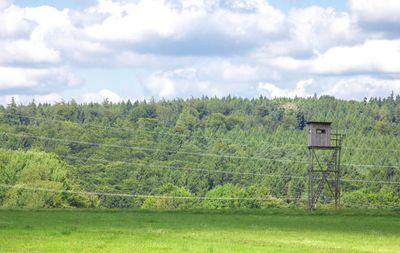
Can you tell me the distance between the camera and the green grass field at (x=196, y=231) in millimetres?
34188

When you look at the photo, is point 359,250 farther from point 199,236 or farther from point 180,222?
point 180,222

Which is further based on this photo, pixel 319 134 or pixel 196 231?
pixel 319 134

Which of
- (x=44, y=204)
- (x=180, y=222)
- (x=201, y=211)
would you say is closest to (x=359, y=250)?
(x=180, y=222)

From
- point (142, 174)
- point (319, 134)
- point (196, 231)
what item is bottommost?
point (142, 174)

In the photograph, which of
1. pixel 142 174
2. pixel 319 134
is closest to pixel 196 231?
pixel 319 134

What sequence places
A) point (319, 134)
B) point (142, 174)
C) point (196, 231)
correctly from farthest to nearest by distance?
1. point (142, 174)
2. point (319, 134)
3. point (196, 231)

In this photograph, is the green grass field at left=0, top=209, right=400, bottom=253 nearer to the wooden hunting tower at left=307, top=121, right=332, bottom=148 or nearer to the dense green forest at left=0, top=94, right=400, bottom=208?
the wooden hunting tower at left=307, top=121, right=332, bottom=148

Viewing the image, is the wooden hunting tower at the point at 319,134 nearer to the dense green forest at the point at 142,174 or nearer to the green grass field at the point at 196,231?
the green grass field at the point at 196,231

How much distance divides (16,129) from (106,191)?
1369 inches

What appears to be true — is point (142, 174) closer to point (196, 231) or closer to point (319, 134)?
point (319, 134)

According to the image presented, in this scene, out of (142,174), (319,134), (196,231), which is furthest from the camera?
(142,174)

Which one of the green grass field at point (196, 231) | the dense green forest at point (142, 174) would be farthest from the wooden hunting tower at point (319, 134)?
the dense green forest at point (142, 174)

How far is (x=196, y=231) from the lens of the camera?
139 feet

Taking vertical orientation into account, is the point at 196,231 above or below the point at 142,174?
above
